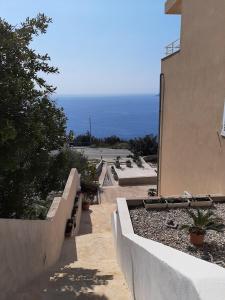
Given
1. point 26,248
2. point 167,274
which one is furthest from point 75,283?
point 167,274

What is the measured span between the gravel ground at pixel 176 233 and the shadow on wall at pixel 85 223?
16.7ft

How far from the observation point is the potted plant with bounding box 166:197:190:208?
8.65 m

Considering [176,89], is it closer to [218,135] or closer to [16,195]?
[218,135]

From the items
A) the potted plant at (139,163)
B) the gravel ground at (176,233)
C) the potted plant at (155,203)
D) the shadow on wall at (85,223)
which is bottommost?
the shadow on wall at (85,223)

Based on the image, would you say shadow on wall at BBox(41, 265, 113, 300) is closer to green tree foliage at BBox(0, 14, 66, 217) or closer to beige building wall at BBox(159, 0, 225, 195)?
green tree foliage at BBox(0, 14, 66, 217)

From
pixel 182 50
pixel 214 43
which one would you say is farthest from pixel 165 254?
pixel 182 50

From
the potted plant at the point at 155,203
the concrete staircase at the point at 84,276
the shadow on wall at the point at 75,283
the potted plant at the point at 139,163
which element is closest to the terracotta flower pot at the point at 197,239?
the concrete staircase at the point at 84,276

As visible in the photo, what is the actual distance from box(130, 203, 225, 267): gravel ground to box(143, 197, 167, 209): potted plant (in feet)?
0.47

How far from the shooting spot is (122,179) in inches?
1045

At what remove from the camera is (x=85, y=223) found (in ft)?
47.1

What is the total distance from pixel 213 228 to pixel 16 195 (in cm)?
371

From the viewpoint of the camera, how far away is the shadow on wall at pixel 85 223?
1324 centimetres

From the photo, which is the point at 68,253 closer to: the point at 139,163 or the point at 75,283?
the point at 75,283

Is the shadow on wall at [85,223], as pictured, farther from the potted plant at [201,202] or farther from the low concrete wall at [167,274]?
the low concrete wall at [167,274]
